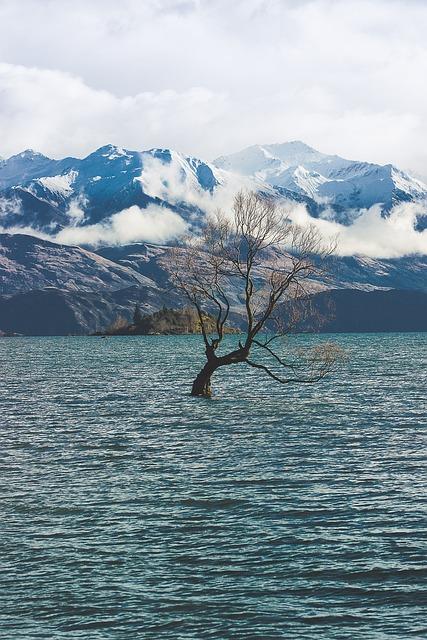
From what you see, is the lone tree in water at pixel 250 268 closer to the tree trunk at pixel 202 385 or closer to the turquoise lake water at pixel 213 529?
the tree trunk at pixel 202 385

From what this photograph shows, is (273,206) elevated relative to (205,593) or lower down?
elevated

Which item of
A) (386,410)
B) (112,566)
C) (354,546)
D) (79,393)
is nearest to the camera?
(112,566)

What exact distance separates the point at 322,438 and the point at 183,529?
77.6 feet

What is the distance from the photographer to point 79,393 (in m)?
90.7

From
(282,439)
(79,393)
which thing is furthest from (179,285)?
(282,439)

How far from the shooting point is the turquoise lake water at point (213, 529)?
2186cm

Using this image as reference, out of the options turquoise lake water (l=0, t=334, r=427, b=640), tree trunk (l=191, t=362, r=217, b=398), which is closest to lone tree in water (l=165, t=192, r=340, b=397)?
tree trunk (l=191, t=362, r=217, b=398)

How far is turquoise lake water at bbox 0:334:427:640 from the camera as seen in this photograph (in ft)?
71.7

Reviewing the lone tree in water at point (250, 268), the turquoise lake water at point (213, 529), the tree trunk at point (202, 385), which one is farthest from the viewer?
the tree trunk at point (202, 385)

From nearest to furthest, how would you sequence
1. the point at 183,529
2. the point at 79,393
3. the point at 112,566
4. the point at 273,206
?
1. the point at 112,566
2. the point at 183,529
3. the point at 273,206
4. the point at 79,393

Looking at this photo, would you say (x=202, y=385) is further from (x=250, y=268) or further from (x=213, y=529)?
(x=213, y=529)

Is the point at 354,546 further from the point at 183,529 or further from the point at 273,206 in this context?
the point at 273,206

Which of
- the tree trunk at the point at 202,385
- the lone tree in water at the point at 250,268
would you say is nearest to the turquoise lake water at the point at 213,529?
the lone tree in water at the point at 250,268

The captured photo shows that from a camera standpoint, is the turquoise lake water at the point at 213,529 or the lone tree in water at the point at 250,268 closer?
the turquoise lake water at the point at 213,529
